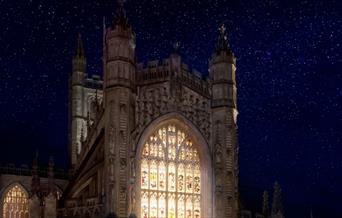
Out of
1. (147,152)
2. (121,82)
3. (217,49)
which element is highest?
(217,49)

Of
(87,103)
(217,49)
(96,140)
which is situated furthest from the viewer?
(87,103)

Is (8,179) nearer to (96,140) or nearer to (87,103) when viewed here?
(96,140)

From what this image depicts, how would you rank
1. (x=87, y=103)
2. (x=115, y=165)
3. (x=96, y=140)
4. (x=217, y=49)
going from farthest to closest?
1. (x=87, y=103)
2. (x=217, y=49)
3. (x=96, y=140)
4. (x=115, y=165)

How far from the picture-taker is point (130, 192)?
52625mm

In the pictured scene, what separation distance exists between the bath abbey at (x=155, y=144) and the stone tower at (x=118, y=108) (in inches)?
3.0

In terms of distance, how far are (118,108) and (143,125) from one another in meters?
2.83

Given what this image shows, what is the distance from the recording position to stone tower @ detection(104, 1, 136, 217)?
51906mm

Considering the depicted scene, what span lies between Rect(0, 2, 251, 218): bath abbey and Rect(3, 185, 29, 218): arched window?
327 cm

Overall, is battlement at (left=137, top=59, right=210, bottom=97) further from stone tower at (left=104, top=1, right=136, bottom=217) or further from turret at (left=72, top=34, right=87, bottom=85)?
turret at (left=72, top=34, right=87, bottom=85)

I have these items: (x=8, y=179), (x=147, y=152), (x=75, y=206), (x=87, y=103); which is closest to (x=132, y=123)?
(x=147, y=152)

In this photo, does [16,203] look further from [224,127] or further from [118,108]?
[224,127]

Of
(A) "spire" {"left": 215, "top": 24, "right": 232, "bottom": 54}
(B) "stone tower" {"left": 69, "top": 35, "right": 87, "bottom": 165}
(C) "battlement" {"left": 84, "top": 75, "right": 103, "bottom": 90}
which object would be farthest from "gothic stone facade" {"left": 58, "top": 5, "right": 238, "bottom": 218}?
(C) "battlement" {"left": 84, "top": 75, "right": 103, "bottom": 90}

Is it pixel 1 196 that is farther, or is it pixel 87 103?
pixel 87 103

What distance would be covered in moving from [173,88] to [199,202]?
31.7 ft
